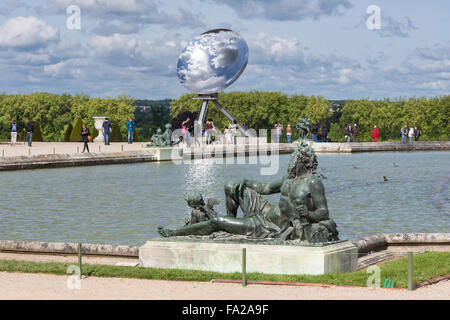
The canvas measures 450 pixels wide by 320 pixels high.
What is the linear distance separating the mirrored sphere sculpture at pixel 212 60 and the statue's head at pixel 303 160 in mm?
35521

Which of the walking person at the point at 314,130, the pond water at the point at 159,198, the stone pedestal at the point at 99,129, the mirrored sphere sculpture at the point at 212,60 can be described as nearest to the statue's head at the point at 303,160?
the pond water at the point at 159,198

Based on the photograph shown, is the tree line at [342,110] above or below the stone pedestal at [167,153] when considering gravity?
above

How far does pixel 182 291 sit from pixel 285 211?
1.85 meters

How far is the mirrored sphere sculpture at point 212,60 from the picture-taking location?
44125 mm

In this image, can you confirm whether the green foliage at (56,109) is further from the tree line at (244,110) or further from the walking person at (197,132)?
the walking person at (197,132)

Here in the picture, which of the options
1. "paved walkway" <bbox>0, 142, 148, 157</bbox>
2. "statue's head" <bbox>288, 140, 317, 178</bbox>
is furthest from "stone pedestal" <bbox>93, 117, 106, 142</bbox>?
"statue's head" <bbox>288, 140, 317, 178</bbox>

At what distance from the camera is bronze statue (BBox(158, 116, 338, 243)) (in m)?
8.80

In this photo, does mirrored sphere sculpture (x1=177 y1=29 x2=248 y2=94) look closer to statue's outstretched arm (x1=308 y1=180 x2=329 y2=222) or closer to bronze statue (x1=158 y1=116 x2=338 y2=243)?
bronze statue (x1=158 y1=116 x2=338 y2=243)

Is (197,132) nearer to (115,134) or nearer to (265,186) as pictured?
(115,134)

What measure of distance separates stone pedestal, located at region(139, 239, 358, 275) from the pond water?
10.2ft

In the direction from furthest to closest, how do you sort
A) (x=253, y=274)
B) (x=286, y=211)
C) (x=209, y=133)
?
(x=209, y=133), (x=286, y=211), (x=253, y=274)

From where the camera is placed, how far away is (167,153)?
32969 millimetres

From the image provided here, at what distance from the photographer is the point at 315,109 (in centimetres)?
8012

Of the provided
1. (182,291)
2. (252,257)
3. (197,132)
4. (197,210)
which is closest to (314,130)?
(197,132)
